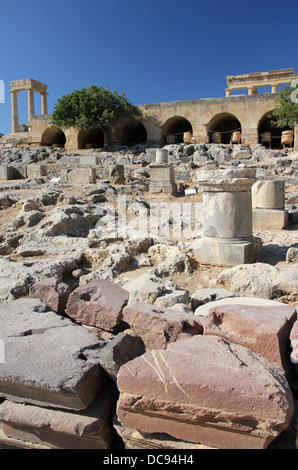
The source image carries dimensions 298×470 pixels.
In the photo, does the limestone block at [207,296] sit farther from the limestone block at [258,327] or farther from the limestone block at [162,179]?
the limestone block at [162,179]

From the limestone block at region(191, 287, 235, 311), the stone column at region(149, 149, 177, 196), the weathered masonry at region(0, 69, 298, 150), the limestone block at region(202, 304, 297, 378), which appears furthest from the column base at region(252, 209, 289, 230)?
the weathered masonry at region(0, 69, 298, 150)

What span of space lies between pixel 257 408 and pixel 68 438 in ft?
4.01

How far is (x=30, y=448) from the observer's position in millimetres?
2330

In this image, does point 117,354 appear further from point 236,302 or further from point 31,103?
point 31,103

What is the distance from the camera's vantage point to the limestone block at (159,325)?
8.79ft

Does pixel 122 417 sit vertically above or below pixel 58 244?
below

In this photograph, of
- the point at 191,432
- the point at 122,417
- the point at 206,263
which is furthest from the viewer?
the point at 206,263

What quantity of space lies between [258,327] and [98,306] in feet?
4.66

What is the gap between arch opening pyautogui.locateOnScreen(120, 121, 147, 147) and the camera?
82.2ft

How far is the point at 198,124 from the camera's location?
2172 centimetres

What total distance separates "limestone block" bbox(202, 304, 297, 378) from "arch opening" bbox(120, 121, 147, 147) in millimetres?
23009

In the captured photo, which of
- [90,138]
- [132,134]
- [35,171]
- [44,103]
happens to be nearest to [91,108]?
[90,138]

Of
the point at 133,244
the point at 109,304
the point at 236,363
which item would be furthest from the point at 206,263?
the point at 236,363

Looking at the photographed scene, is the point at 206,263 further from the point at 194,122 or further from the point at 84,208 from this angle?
the point at 194,122
